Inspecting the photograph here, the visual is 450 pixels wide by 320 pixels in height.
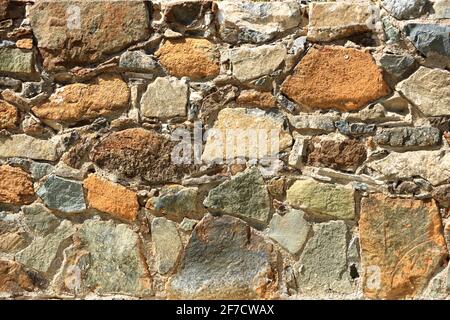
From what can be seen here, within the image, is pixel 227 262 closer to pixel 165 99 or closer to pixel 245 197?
pixel 245 197

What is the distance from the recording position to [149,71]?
9.16ft

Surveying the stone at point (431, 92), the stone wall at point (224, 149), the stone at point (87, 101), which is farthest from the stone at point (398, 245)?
the stone at point (87, 101)

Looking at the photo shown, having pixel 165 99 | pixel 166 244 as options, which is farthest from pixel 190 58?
pixel 166 244

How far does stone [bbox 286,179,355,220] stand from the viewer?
271 cm

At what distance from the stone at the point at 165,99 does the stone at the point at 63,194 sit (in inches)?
17.5

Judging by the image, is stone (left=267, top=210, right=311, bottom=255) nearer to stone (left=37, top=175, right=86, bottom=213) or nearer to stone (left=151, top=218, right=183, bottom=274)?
stone (left=151, top=218, right=183, bottom=274)

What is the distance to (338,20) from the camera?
2703 mm

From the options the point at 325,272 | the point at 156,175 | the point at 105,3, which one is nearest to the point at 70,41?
the point at 105,3

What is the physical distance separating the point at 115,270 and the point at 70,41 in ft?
3.28

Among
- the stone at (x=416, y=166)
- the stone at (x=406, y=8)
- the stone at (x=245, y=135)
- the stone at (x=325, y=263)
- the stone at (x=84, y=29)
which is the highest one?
the stone at (x=406, y=8)

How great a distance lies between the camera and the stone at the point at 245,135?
274 cm

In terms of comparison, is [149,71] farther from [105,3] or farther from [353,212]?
[353,212]

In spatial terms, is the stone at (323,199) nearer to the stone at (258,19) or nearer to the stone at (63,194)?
the stone at (258,19)

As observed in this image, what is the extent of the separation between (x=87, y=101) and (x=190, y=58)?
480mm
